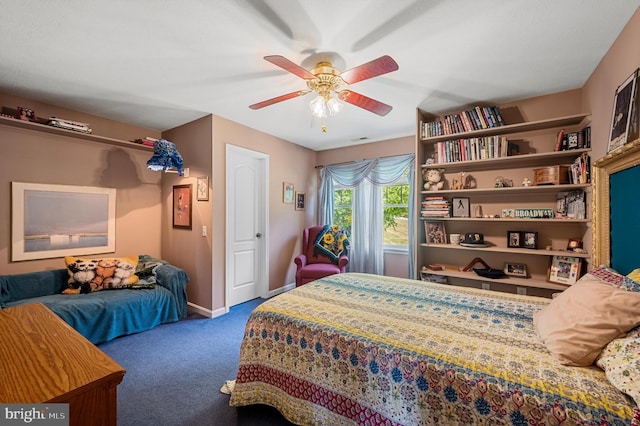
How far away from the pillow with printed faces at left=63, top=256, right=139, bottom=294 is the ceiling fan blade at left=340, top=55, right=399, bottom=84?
10.5 feet

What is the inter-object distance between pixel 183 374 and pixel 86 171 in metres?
2.71

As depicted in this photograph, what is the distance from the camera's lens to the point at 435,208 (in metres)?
3.06

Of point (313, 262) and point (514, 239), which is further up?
point (514, 239)

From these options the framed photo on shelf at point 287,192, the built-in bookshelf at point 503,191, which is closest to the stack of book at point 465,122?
the built-in bookshelf at point 503,191

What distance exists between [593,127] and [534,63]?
771 mm

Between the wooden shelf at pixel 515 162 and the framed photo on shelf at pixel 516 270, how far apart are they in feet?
3.44

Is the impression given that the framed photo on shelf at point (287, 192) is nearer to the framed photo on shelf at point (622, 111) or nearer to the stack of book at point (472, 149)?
the stack of book at point (472, 149)

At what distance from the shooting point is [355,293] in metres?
2.01

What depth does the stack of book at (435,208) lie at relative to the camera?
9.92 ft

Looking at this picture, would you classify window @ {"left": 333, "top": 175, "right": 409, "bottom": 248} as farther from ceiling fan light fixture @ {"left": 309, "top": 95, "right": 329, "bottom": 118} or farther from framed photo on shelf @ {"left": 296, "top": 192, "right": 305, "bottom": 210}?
ceiling fan light fixture @ {"left": 309, "top": 95, "right": 329, "bottom": 118}

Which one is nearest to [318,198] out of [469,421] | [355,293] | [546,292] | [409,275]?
[409,275]

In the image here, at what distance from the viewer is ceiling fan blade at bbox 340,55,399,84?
1.54 meters

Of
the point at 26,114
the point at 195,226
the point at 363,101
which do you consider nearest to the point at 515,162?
the point at 363,101

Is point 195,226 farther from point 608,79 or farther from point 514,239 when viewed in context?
point 608,79
